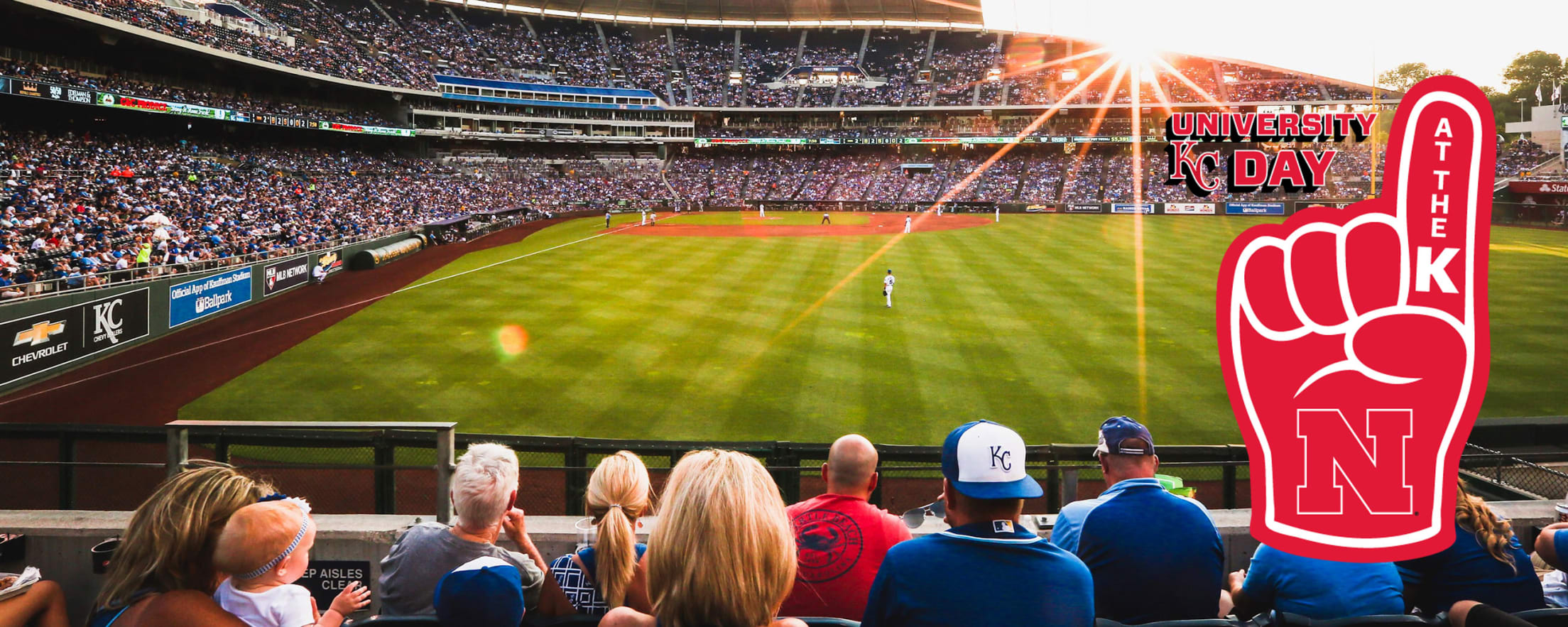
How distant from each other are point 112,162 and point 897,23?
8055 cm

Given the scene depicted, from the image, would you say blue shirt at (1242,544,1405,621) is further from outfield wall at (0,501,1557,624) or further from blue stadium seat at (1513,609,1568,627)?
outfield wall at (0,501,1557,624)

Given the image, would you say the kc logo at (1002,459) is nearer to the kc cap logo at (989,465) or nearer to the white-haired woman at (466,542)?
the kc cap logo at (989,465)

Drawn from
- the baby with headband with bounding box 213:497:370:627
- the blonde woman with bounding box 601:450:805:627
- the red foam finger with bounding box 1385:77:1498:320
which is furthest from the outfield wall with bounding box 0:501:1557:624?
the red foam finger with bounding box 1385:77:1498:320

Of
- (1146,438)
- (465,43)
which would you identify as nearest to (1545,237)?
(1146,438)

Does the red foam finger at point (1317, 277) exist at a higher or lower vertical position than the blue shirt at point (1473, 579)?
higher

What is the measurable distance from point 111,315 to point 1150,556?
25.1 meters

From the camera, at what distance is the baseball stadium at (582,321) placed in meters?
3.82

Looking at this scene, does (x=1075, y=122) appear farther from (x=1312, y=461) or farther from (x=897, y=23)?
(x=1312, y=461)

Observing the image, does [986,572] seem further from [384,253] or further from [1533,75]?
[1533,75]

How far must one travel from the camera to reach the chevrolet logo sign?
1797 cm

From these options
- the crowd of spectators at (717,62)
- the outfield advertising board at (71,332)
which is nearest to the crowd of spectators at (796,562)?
the outfield advertising board at (71,332)

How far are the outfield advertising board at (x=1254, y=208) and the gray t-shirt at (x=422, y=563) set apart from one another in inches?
2649

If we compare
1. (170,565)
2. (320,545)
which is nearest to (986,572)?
(170,565)

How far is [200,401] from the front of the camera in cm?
1780
